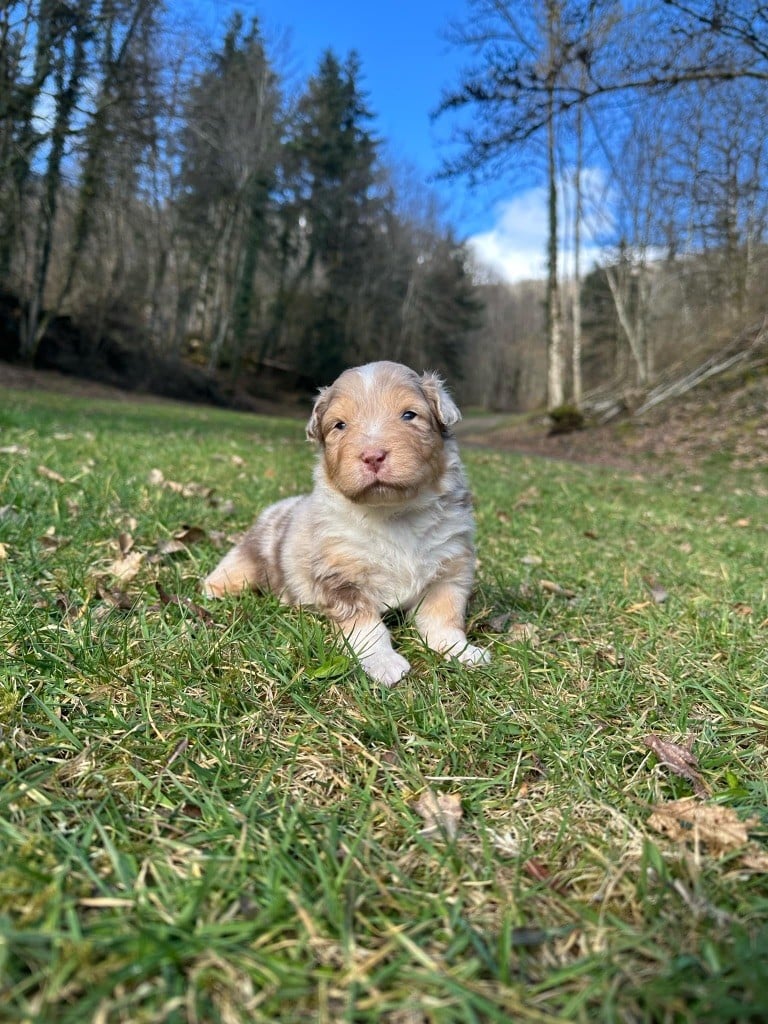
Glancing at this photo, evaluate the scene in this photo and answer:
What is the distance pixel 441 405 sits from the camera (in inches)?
125

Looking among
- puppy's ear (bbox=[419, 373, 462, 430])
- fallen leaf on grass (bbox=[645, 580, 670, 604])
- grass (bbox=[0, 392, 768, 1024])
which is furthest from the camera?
fallen leaf on grass (bbox=[645, 580, 670, 604])

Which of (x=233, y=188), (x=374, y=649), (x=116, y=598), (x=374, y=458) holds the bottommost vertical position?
(x=374, y=649)

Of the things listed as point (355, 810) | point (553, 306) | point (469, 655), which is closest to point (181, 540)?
point (469, 655)

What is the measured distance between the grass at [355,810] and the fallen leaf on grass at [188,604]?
0.03m

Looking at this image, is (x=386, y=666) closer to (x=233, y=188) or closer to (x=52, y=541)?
(x=52, y=541)

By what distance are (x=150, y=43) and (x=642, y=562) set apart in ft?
62.4

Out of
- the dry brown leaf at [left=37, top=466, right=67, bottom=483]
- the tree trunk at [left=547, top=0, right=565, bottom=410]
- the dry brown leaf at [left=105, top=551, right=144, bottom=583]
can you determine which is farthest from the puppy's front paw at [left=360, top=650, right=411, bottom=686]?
the tree trunk at [left=547, top=0, right=565, bottom=410]

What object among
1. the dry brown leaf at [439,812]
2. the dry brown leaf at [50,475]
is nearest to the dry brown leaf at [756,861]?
the dry brown leaf at [439,812]

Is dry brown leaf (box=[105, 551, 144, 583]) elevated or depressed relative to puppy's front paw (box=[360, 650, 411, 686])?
elevated

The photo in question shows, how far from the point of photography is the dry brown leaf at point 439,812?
163 cm

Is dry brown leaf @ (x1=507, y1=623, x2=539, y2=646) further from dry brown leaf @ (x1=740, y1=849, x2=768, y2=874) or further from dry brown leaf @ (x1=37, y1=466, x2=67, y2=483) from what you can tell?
dry brown leaf @ (x1=37, y1=466, x2=67, y2=483)

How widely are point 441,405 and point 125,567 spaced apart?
1900mm

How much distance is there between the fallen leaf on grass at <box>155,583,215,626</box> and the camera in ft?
A: 9.59

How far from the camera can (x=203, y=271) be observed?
37562mm
